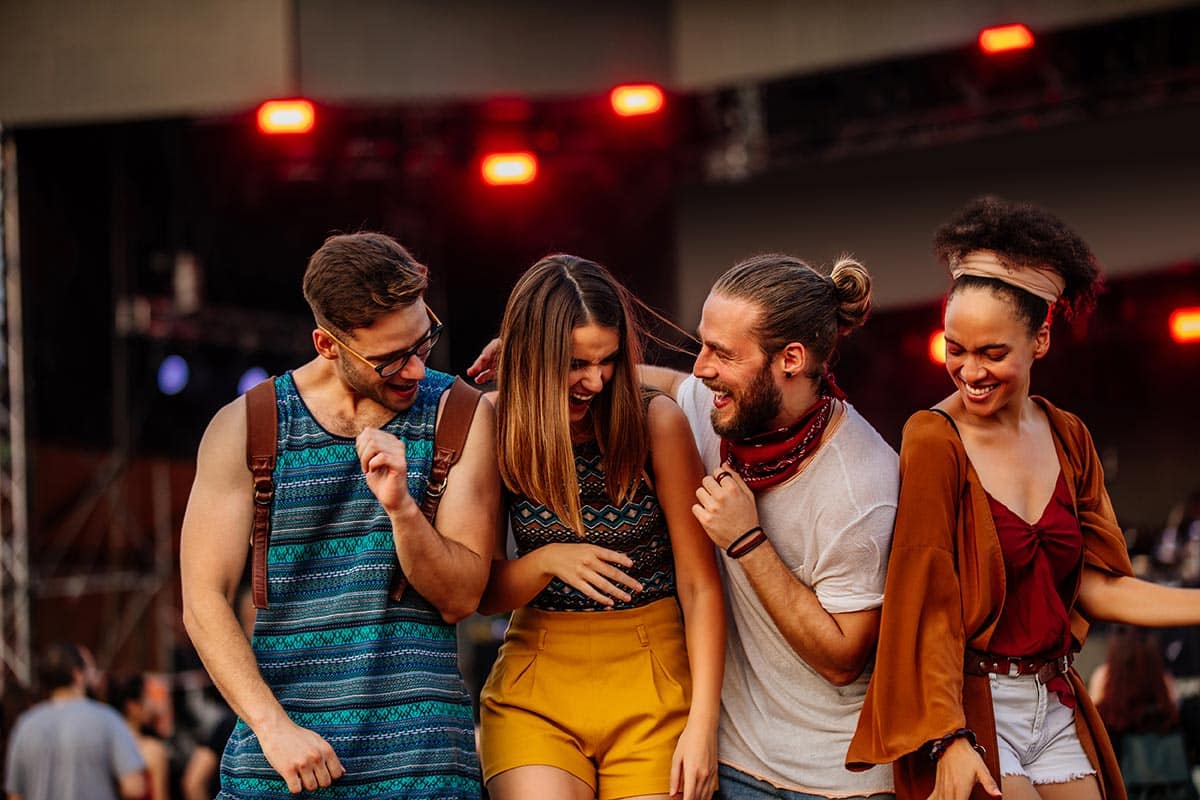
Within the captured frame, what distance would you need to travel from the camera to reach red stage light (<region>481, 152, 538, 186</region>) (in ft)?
30.4

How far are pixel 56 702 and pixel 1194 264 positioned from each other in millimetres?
7109

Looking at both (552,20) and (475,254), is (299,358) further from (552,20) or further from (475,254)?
(552,20)

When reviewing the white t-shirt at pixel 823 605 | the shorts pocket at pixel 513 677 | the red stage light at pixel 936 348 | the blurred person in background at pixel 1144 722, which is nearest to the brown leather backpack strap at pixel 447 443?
the shorts pocket at pixel 513 677

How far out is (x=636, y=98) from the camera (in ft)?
28.7

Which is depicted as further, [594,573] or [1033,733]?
[594,573]

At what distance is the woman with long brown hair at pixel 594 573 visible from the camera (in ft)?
9.96

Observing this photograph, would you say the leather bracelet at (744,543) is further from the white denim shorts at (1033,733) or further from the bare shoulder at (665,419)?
the white denim shorts at (1033,733)

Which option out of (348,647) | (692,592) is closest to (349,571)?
(348,647)

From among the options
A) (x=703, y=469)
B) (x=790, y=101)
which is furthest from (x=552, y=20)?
(x=703, y=469)

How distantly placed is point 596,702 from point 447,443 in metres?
0.64

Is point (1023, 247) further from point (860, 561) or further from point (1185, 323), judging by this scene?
point (1185, 323)

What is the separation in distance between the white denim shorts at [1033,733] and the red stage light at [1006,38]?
5929 mm

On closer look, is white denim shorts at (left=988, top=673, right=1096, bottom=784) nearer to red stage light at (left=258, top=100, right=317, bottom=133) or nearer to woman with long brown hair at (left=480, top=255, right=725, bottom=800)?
woman with long brown hair at (left=480, top=255, right=725, bottom=800)

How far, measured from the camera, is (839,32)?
8.52m
